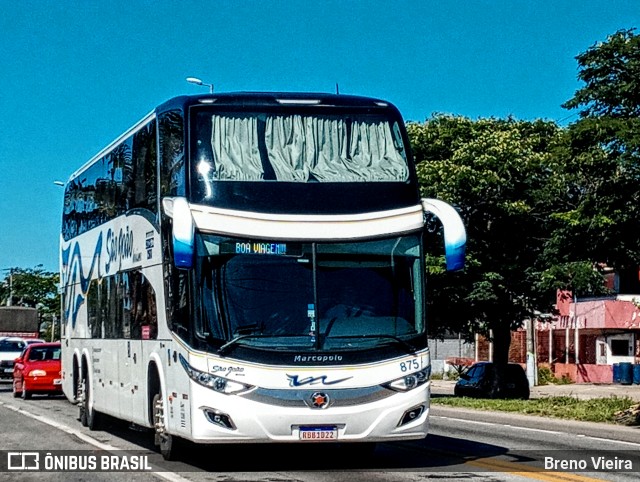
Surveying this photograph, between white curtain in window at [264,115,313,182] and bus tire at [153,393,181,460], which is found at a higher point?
white curtain in window at [264,115,313,182]

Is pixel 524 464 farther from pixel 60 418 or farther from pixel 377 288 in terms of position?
pixel 60 418

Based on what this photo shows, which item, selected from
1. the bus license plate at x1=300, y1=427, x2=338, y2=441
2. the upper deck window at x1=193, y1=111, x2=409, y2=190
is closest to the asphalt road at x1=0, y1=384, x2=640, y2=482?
the bus license plate at x1=300, y1=427, x2=338, y2=441

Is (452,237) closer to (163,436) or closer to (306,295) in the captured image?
(306,295)

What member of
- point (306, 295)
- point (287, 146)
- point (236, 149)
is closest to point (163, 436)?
point (306, 295)

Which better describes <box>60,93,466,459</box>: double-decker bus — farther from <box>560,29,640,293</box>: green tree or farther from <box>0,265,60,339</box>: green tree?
<box>0,265,60,339</box>: green tree

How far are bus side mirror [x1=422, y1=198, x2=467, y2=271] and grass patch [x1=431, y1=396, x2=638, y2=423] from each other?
1281 cm

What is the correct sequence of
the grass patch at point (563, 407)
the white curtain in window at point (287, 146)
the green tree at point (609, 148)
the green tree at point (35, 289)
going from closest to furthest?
the white curtain in window at point (287, 146) → the green tree at point (609, 148) → the grass patch at point (563, 407) → the green tree at point (35, 289)

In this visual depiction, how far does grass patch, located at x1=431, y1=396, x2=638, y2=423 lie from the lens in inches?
1028

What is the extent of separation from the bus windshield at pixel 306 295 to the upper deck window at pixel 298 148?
888 mm

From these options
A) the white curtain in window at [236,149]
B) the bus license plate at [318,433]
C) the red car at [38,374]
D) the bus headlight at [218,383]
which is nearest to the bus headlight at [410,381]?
the bus license plate at [318,433]

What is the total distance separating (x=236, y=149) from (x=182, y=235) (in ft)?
4.70

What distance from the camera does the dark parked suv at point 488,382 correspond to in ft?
123

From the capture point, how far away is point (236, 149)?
13789 mm

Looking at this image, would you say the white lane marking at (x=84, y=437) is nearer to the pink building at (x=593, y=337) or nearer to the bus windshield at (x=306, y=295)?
the bus windshield at (x=306, y=295)
